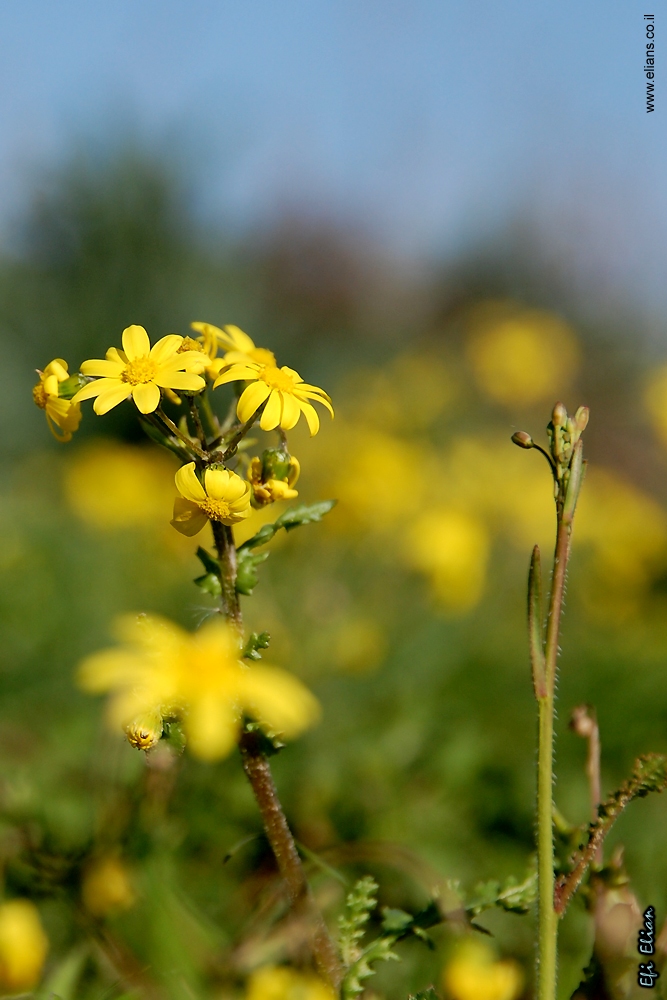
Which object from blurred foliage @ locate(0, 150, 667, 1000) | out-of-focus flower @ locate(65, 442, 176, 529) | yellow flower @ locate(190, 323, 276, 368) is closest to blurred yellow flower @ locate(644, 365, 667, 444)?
blurred foliage @ locate(0, 150, 667, 1000)

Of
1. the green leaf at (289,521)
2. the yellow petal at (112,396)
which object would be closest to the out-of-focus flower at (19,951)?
the green leaf at (289,521)

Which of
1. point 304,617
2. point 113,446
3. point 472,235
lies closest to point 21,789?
point 304,617

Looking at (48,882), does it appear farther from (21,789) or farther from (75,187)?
(75,187)

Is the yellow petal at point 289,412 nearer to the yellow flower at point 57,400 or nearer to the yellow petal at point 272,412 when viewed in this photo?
the yellow petal at point 272,412

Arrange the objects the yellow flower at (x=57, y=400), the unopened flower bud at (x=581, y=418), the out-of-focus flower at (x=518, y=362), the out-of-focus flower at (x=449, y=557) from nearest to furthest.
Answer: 1. the unopened flower bud at (x=581, y=418)
2. the yellow flower at (x=57, y=400)
3. the out-of-focus flower at (x=449, y=557)
4. the out-of-focus flower at (x=518, y=362)

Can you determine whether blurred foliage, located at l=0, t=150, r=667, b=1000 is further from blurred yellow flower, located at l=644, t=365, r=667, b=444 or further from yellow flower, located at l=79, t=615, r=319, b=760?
yellow flower, located at l=79, t=615, r=319, b=760

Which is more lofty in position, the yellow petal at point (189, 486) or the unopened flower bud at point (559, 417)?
the unopened flower bud at point (559, 417)

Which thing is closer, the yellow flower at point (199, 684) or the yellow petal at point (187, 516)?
the yellow flower at point (199, 684)
